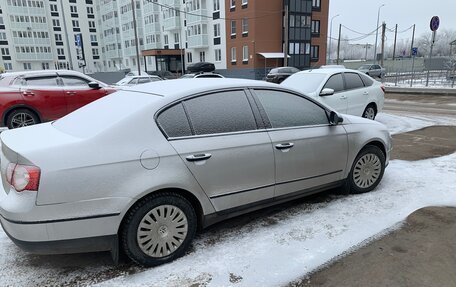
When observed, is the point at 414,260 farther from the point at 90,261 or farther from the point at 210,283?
the point at 90,261

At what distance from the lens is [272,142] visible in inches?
143

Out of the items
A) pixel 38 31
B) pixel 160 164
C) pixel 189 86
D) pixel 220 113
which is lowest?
pixel 160 164

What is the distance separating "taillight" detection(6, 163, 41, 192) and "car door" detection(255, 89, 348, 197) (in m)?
2.18

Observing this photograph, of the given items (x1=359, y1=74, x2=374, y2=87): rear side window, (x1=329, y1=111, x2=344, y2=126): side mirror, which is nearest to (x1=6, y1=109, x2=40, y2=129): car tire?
(x1=329, y1=111, x2=344, y2=126): side mirror

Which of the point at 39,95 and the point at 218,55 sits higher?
the point at 218,55

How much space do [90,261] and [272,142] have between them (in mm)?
2103

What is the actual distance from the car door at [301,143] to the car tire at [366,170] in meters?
0.27

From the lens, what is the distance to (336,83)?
859 cm

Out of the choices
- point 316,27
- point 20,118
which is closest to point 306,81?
point 20,118

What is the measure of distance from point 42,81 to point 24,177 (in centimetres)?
733

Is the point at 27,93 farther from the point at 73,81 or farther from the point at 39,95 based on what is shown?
the point at 73,81

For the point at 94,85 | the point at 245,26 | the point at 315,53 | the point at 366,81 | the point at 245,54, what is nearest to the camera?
the point at 366,81

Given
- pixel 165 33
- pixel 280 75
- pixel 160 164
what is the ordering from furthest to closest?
pixel 165 33 → pixel 280 75 → pixel 160 164

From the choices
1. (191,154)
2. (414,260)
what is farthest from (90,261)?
(414,260)
